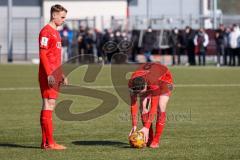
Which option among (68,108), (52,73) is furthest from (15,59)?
(52,73)

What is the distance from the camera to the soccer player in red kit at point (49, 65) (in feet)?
34.8

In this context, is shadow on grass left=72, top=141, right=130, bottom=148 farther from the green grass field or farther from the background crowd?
the background crowd

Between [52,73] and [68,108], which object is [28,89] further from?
[52,73]

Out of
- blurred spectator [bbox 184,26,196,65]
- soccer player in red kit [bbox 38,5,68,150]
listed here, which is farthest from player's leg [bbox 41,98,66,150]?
blurred spectator [bbox 184,26,196,65]

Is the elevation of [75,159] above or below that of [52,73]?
below

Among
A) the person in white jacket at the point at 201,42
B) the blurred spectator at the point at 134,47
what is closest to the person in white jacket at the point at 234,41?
the person in white jacket at the point at 201,42

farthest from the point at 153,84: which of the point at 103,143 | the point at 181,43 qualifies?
the point at 181,43

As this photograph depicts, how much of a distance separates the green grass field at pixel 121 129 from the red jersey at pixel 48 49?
112 cm

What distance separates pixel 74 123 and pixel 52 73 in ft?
11.8

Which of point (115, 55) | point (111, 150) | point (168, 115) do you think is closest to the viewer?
point (111, 150)

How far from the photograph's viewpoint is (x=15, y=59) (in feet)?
155

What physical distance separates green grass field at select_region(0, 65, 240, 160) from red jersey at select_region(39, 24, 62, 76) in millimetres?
1119

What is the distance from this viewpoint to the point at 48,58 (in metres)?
10.6

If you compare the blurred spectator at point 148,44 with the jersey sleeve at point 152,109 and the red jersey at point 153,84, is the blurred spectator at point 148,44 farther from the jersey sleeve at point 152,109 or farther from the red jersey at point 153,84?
the jersey sleeve at point 152,109
